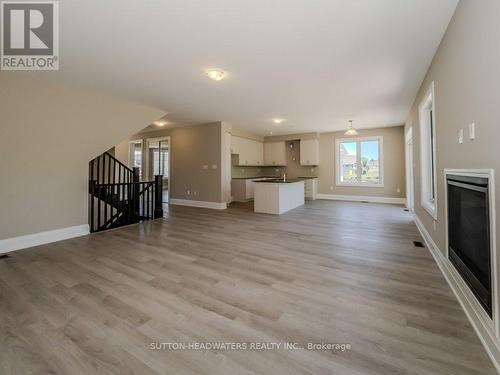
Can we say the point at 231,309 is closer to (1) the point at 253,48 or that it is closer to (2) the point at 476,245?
(2) the point at 476,245

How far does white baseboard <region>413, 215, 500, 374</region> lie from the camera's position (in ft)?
4.30

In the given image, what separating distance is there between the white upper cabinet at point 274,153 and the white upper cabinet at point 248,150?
0.72 ft

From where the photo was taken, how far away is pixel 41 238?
139 inches

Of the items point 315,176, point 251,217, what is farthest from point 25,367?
point 315,176

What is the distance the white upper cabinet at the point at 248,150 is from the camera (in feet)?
26.0

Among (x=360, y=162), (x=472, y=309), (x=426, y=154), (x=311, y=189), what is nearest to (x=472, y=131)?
(x=472, y=309)

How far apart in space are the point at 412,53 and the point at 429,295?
2.84 meters

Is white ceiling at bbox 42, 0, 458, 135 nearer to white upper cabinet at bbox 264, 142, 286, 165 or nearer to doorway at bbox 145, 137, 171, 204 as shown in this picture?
doorway at bbox 145, 137, 171, 204

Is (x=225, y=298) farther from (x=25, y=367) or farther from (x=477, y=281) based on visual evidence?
(x=477, y=281)

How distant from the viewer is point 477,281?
156 cm

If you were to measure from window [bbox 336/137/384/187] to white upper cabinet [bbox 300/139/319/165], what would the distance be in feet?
2.62

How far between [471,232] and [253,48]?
2.82 metres

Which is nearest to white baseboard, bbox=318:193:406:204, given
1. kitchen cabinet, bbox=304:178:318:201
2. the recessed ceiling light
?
kitchen cabinet, bbox=304:178:318:201

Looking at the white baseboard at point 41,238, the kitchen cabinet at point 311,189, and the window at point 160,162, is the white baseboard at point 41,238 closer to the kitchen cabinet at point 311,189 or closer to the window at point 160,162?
the window at point 160,162
